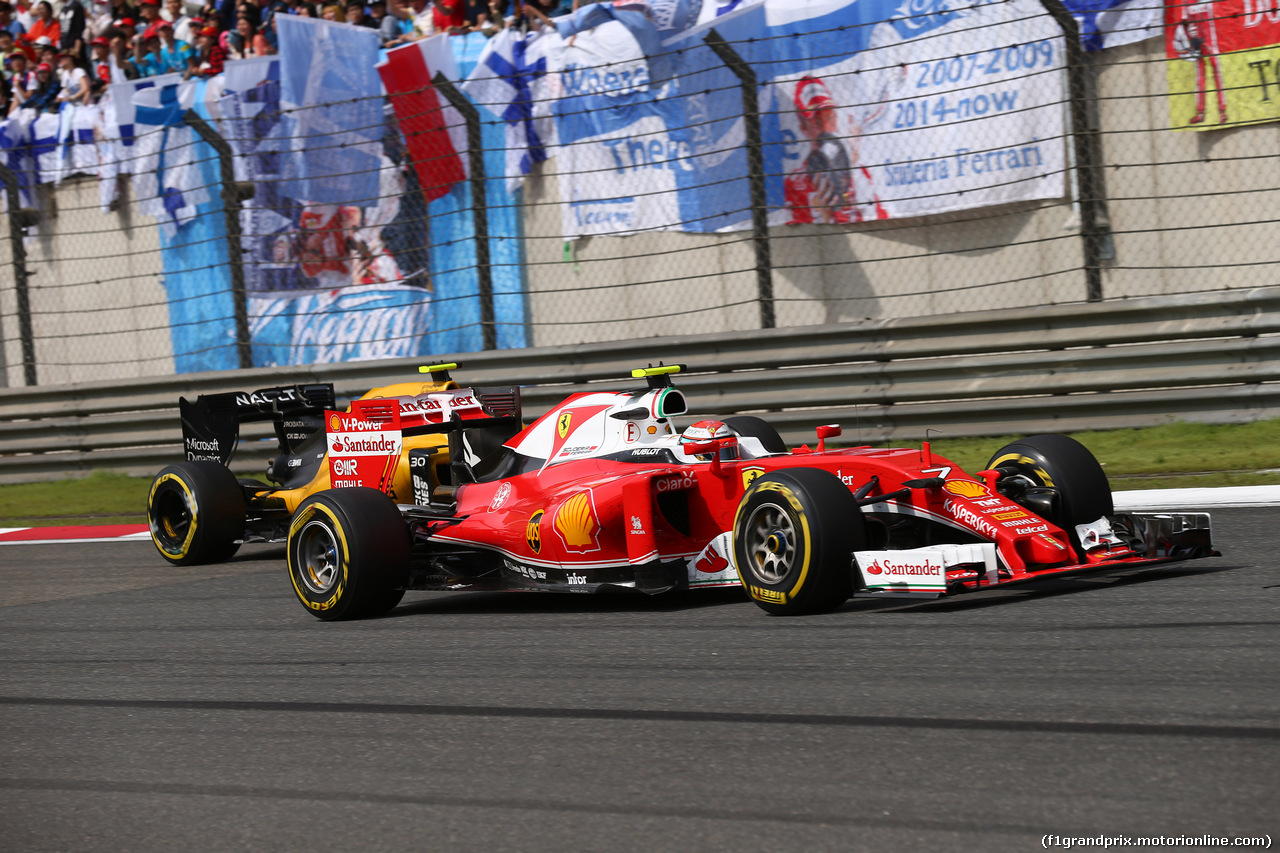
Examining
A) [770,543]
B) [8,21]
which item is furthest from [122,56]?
[770,543]

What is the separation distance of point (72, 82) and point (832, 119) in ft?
32.3

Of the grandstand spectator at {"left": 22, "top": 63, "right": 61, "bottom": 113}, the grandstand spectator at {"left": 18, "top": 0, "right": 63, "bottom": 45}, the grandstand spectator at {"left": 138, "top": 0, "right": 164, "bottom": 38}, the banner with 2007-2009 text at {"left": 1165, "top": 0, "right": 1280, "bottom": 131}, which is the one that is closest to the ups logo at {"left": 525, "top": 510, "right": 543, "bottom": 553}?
the banner with 2007-2009 text at {"left": 1165, "top": 0, "right": 1280, "bottom": 131}

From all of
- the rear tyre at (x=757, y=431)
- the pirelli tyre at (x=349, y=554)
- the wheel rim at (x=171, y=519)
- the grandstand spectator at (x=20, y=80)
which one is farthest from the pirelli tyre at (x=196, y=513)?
the grandstand spectator at (x=20, y=80)

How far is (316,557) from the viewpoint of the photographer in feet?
22.3

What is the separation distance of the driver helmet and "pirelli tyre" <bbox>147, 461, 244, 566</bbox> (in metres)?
3.75

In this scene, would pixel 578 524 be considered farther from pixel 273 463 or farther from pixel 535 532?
pixel 273 463

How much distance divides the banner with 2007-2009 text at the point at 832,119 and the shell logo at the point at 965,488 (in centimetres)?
469

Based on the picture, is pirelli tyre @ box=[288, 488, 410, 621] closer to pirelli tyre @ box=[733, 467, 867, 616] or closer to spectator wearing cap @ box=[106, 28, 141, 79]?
pirelli tyre @ box=[733, 467, 867, 616]

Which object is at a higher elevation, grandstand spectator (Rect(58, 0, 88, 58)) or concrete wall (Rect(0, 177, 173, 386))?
grandstand spectator (Rect(58, 0, 88, 58))

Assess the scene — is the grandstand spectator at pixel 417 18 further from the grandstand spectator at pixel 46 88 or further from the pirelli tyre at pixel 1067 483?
the pirelli tyre at pixel 1067 483

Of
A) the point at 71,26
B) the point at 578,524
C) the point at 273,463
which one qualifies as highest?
the point at 71,26

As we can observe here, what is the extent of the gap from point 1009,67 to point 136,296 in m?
9.49

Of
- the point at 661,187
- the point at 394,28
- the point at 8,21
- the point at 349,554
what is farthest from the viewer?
the point at 8,21

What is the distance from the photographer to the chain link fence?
9.95 m
